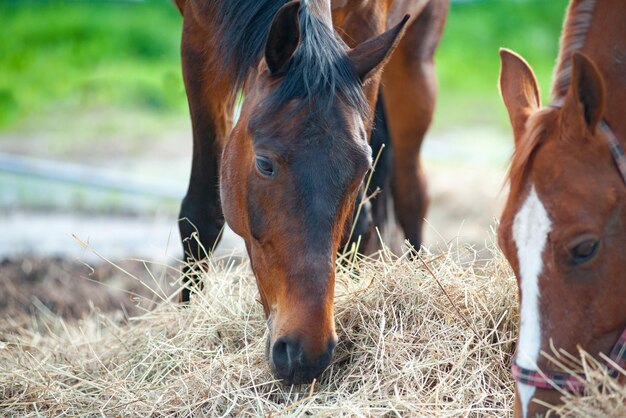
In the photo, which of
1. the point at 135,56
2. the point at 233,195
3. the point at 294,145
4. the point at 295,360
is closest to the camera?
the point at 295,360

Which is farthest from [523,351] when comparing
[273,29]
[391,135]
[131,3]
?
[131,3]

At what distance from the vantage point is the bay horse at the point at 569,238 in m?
2.61

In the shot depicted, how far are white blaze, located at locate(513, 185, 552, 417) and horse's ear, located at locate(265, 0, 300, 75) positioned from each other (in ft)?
3.30

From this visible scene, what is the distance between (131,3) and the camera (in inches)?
536

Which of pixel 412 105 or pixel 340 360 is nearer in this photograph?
pixel 340 360

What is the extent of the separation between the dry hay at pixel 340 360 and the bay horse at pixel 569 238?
0.52 m

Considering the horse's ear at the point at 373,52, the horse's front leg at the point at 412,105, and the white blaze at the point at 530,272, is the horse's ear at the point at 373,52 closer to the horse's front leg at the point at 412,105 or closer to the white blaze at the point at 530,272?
the white blaze at the point at 530,272

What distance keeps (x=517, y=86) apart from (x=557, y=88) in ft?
0.57

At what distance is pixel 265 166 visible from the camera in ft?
9.96

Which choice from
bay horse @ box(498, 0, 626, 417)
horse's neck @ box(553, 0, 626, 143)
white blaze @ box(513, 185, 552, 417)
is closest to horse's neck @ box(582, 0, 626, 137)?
horse's neck @ box(553, 0, 626, 143)

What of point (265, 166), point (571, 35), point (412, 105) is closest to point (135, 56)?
point (412, 105)

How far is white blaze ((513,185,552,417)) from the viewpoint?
2617 mm

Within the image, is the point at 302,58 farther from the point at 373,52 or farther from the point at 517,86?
the point at 517,86

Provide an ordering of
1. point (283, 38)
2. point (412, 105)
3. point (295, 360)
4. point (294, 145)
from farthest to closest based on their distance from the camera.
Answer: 1. point (412, 105)
2. point (283, 38)
3. point (294, 145)
4. point (295, 360)
